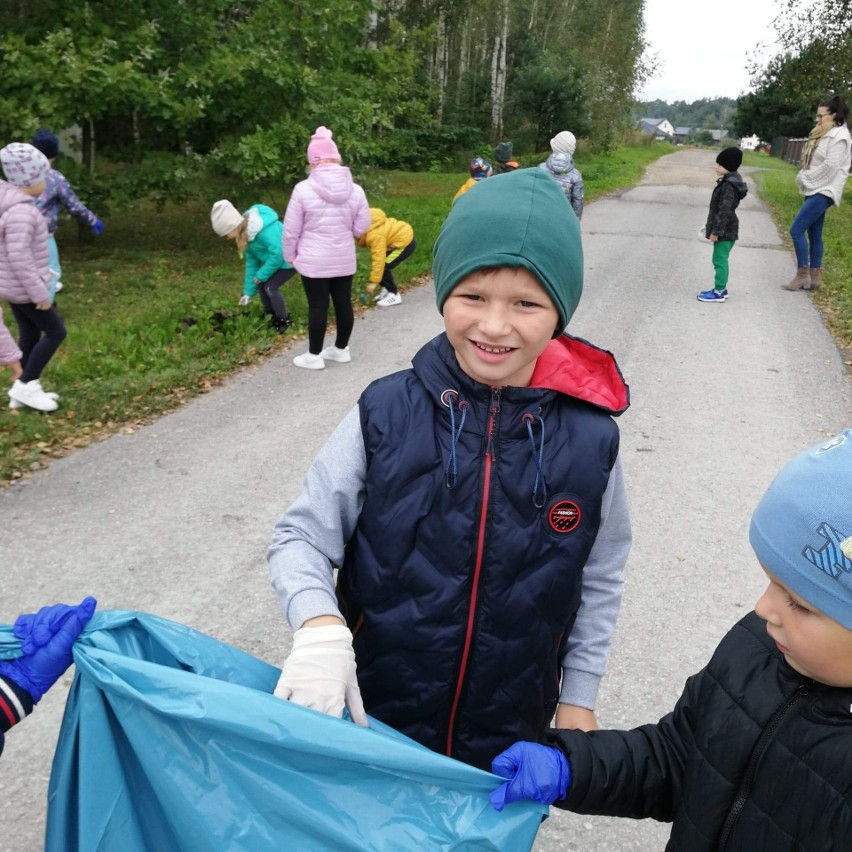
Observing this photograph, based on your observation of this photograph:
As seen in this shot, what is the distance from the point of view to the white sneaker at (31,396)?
5.48m

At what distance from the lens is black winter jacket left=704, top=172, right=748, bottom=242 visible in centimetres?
895

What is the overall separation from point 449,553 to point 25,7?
11.1m

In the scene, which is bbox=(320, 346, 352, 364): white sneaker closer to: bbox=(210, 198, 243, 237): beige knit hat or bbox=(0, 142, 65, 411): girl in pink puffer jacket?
bbox=(210, 198, 243, 237): beige knit hat

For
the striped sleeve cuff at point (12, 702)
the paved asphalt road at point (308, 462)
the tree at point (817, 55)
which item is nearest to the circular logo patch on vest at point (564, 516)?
the striped sleeve cuff at point (12, 702)

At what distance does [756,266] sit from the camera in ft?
38.0

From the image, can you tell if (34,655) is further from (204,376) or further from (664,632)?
(204,376)

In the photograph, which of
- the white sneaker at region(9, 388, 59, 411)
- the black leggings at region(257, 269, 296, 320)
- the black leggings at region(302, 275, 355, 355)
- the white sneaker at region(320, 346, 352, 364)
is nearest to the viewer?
the white sneaker at region(9, 388, 59, 411)

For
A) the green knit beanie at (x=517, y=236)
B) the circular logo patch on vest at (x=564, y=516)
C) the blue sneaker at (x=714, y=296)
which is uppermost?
the green knit beanie at (x=517, y=236)

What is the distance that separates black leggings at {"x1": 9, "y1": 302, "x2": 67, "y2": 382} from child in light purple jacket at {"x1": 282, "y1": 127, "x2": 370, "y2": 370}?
1.89 m

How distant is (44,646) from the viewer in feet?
4.40

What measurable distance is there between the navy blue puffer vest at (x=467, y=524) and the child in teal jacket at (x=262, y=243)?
6089mm

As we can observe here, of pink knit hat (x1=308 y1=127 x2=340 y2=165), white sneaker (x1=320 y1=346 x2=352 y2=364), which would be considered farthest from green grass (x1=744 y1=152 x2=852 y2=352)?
pink knit hat (x1=308 y1=127 x2=340 y2=165)

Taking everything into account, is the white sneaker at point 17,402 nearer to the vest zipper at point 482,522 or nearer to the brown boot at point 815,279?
the vest zipper at point 482,522

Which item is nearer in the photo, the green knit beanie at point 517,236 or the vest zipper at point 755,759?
the vest zipper at point 755,759
